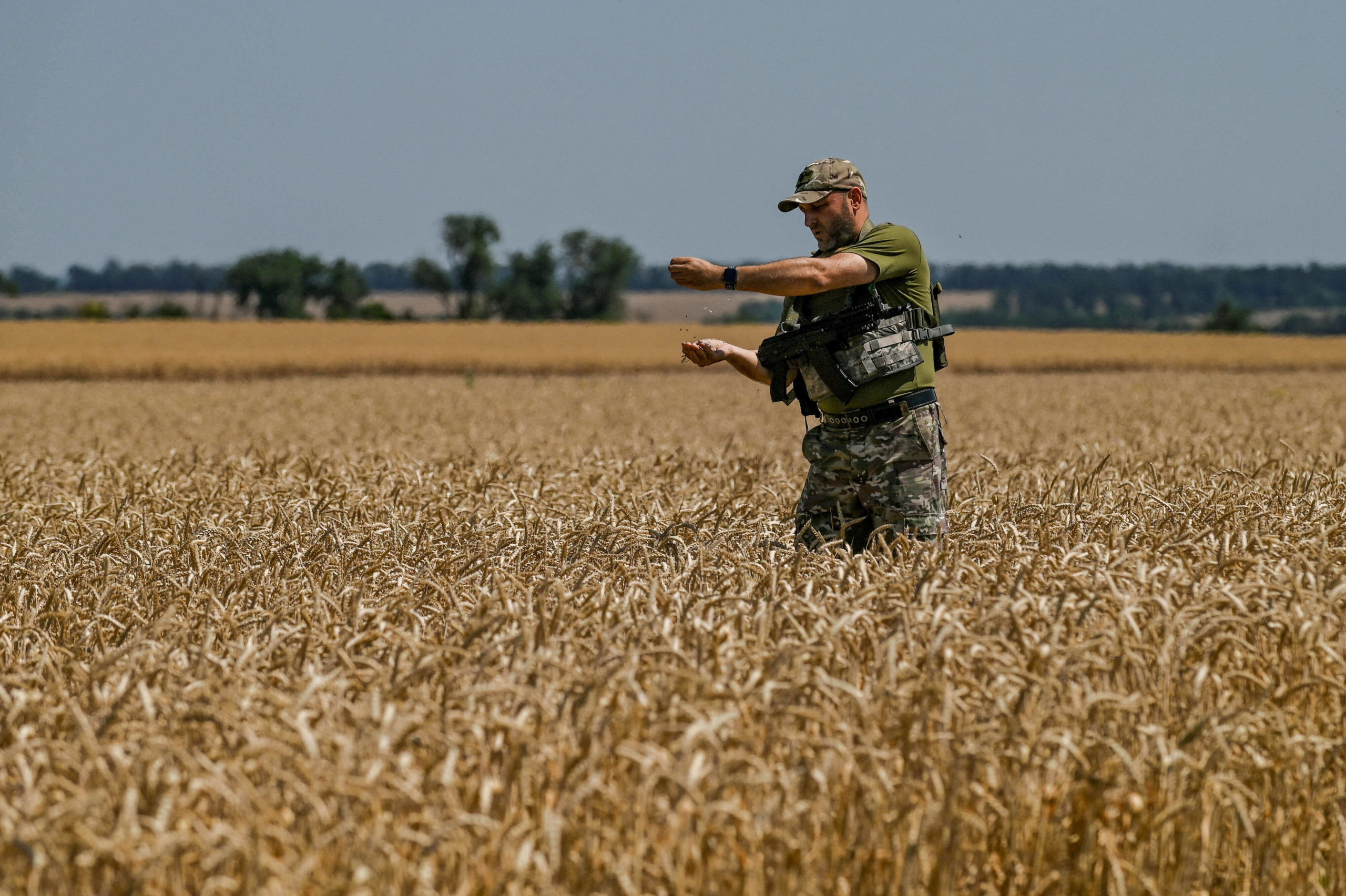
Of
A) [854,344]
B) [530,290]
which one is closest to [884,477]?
[854,344]

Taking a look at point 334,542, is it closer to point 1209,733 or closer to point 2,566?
point 2,566

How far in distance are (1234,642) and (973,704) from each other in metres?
0.90

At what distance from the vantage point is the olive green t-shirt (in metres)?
5.46

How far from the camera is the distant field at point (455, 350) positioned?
3931 cm

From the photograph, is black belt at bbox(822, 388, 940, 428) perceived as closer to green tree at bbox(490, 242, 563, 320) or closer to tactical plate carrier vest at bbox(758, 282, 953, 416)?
tactical plate carrier vest at bbox(758, 282, 953, 416)

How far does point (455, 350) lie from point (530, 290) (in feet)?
216

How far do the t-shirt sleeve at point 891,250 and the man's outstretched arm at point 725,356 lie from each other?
69 cm

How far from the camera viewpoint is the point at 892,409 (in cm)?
573

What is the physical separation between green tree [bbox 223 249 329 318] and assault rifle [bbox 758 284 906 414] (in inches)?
4226

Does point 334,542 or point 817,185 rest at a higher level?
point 817,185

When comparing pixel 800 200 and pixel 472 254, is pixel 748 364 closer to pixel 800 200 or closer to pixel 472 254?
pixel 800 200

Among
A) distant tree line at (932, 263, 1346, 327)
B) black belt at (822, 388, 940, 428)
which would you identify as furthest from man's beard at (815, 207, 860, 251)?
distant tree line at (932, 263, 1346, 327)

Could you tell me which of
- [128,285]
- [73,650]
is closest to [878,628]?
[73,650]

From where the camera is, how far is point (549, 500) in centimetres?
744
